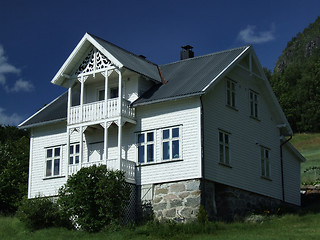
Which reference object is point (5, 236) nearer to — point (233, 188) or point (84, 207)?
point (84, 207)

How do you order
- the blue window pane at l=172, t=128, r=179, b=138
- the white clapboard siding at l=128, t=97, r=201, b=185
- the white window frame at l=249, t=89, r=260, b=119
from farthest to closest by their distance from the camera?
1. the white window frame at l=249, t=89, r=260, b=119
2. the blue window pane at l=172, t=128, r=179, b=138
3. the white clapboard siding at l=128, t=97, r=201, b=185

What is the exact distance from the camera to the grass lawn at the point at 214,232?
2403 cm

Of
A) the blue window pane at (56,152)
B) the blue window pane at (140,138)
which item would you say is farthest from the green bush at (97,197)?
the blue window pane at (56,152)

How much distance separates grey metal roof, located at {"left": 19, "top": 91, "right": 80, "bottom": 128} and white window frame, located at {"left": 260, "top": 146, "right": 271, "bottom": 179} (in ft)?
37.3

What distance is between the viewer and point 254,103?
3412cm

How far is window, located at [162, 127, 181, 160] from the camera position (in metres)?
29.2

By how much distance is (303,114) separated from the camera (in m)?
93.0

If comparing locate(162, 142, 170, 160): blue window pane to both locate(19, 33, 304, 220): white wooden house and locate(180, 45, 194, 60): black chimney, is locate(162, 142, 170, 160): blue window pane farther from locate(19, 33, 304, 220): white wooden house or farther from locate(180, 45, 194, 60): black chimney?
locate(180, 45, 194, 60): black chimney

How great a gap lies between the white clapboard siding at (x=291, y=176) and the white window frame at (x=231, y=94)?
6.06m

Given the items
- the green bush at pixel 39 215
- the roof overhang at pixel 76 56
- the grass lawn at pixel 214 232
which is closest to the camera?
the grass lawn at pixel 214 232

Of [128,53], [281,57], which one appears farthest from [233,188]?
[281,57]

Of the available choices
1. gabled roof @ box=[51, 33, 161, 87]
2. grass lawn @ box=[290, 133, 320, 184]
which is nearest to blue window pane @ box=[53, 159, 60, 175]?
gabled roof @ box=[51, 33, 161, 87]

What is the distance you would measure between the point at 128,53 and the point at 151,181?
8.67m

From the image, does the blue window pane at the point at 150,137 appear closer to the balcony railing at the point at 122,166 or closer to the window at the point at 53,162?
the balcony railing at the point at 122,166
